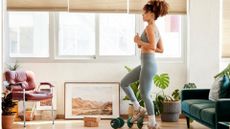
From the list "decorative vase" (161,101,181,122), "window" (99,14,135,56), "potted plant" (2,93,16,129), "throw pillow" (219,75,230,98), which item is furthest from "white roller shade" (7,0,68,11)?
"throw pillow" (219,75,230,98)

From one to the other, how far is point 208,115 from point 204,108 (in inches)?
10.2

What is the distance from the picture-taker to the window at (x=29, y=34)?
6598 mm

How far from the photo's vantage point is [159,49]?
5.08 metres

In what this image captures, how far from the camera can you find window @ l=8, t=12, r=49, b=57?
6598mm

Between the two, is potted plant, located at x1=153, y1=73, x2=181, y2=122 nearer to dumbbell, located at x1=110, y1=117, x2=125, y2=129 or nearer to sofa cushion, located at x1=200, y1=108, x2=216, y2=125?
dumbbell, located at x1=110, y1=117, x2=125, y2=129

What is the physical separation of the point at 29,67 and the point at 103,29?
4.53ft

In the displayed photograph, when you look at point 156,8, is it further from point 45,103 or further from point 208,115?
point 45,103

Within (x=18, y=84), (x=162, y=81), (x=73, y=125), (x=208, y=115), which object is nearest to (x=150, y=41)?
(x=208, y=115)

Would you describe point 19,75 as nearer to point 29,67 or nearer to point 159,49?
point 29,67

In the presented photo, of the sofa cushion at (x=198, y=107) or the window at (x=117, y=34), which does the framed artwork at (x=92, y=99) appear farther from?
the sofa cushion at (x=198, y=107)

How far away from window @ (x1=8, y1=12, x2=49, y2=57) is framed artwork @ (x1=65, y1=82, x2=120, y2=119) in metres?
0.79

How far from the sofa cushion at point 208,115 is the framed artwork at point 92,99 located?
81.9 inches

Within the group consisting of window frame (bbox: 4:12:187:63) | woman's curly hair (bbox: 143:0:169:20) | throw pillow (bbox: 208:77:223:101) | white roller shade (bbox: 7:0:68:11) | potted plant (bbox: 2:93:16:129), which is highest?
white roller shade (bbox: 7:0:68:11)

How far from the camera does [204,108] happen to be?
4.74 m
